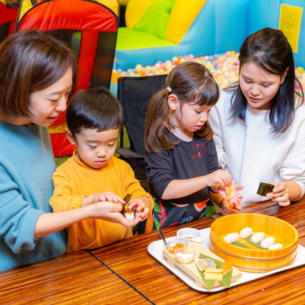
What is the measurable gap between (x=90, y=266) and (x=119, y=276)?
104 millimetres

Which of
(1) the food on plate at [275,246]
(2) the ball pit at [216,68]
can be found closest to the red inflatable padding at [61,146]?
(2) the ball pit at [216,68]

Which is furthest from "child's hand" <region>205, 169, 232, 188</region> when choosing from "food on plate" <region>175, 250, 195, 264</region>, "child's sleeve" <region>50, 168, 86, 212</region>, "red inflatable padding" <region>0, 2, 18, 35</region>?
"red inflatable padding" <region>0, 2, 18, 35</region>

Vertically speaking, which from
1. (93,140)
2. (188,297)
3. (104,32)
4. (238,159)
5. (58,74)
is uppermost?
(104,32)

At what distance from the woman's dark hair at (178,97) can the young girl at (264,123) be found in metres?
0.21

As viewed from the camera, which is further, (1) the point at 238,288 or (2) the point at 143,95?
(2) the point at 143,95

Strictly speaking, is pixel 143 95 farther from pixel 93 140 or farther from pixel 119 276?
pixel 119 276

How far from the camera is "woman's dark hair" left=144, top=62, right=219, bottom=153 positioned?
1651 millimetres

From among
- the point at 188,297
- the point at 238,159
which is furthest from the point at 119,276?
the point at 238,159

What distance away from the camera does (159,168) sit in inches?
66.7

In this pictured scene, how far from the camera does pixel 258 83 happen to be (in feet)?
5.69

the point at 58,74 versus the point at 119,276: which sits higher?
the point at 58,74

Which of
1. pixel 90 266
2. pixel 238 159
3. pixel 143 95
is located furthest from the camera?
pixel 143 95

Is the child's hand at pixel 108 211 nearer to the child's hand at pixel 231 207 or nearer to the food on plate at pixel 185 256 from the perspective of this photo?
the food on plate at pixel 185 256

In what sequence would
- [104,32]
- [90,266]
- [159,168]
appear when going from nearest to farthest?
[90,266], [159,168], [104,32]
